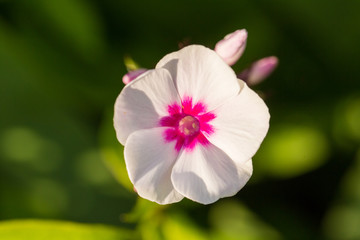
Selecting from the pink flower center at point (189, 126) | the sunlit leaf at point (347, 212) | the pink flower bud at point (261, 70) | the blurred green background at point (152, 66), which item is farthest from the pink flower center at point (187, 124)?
the sunlit leaf at point (347, 212)

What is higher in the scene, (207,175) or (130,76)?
(130,76)

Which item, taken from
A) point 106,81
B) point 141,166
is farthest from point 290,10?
point 141,166

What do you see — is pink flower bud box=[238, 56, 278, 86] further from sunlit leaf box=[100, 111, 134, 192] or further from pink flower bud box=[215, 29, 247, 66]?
sunlit leaf box=[100, 111, 134, 192]

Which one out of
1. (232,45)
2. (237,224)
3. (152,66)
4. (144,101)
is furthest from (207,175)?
(152,66)

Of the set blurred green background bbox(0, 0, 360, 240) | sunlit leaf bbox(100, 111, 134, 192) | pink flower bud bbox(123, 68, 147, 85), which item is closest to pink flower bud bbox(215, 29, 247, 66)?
pink flower bud bbox(123, 68, 147, 85)

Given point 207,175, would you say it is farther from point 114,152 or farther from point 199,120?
point 114,152
